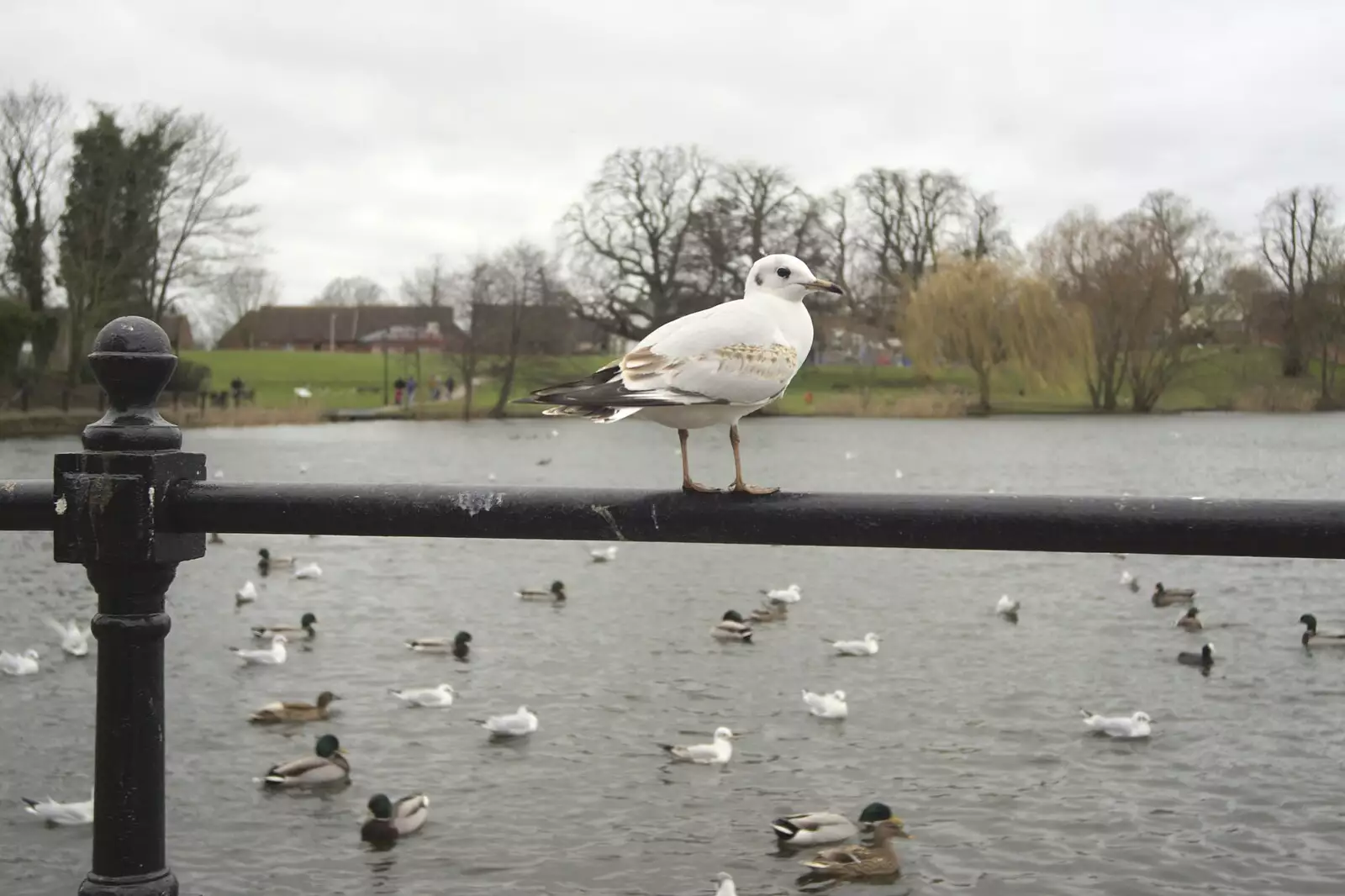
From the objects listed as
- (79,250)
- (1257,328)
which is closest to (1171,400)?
(1257,328)

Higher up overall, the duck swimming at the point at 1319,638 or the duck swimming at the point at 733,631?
the duck swimming at the point at 1319,638

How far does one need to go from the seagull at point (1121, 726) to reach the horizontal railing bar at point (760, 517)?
432 inches

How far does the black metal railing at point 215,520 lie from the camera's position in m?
2.03

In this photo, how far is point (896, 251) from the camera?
83.1m

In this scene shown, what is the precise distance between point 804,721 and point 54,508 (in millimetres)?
11447

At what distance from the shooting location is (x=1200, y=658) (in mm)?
15383

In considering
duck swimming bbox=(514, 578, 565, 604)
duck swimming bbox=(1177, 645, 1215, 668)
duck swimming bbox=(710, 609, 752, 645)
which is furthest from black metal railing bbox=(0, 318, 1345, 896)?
duck swimming bbox=(514, 578, 565, 604)

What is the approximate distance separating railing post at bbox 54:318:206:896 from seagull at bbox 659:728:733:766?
31.7ft

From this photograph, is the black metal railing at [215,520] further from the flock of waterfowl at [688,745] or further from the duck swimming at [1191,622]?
the duck swimming at [1191,622]

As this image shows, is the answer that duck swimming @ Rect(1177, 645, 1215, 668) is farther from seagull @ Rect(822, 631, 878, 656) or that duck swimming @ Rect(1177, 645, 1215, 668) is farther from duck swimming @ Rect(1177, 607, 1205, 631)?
seagull @ Rect(822, 631, 878, 656)

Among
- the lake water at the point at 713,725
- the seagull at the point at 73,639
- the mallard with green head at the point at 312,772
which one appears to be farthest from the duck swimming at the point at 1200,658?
the seagull at the point at 73,639

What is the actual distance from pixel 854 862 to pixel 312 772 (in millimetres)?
4413

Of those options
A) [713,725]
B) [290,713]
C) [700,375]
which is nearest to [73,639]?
[290,713]

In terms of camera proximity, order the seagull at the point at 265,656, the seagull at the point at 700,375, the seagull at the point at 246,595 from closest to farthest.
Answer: the seagull at the point at 700,375
the seagull at the point at 265,656
the seagull at the point at 246,595
